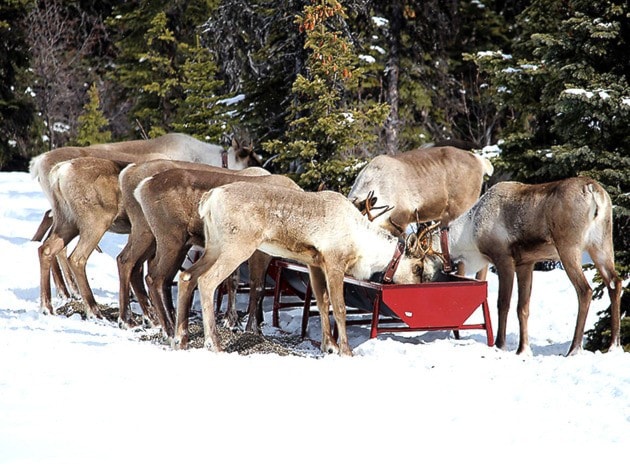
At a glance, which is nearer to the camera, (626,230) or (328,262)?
(328,262)

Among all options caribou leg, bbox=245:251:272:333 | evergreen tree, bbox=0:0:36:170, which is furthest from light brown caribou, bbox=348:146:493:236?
evergreen tree, bbox=0:0:36:170

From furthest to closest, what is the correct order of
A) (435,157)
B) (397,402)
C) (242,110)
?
(242,110)
(435,157)
(397,402)

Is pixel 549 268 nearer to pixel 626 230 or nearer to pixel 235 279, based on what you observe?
pixel 626 230

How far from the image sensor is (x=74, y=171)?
396 inches

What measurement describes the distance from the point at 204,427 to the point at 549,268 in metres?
11.0

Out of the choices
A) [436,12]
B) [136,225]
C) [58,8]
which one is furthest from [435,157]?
[58,8]

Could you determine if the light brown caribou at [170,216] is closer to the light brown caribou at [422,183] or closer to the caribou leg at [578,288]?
the light brown caribou at [422,183]

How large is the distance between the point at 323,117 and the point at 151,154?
2.62 meters

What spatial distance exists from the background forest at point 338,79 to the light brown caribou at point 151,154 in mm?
521

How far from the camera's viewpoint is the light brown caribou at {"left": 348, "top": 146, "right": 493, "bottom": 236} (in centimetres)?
1155

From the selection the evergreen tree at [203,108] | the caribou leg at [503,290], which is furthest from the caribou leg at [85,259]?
the evergreen tree at [203,108]

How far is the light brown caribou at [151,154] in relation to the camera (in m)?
11.8

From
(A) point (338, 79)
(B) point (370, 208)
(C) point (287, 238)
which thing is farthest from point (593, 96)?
(A) point (338, 79)

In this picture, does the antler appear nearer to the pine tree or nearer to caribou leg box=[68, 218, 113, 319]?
caribou leg box=[68, 218, 113, 319]
